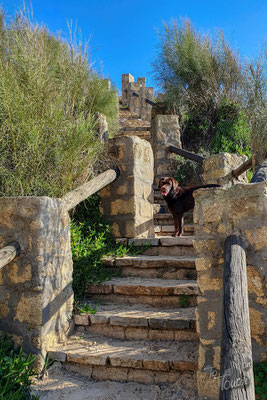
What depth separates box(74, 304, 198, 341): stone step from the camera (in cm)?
273

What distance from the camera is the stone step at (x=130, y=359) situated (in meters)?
2.42

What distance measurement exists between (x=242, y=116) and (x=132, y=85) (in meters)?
9.75

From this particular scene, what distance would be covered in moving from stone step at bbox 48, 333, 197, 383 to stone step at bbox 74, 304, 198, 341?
0.07 meters

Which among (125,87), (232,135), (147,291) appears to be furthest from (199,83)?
(125,87)

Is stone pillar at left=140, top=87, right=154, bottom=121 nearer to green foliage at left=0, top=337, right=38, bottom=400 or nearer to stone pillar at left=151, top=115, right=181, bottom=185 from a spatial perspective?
stone pillar at left=151, top=115, right=181, bottom=185

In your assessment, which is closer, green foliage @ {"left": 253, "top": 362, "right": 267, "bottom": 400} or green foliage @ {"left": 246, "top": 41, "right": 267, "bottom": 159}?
green foliage @ {"left": 253, "top": 362, "right": 267, "bottom": 400}

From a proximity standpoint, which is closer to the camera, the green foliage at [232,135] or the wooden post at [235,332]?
the wooden post at [235,332]

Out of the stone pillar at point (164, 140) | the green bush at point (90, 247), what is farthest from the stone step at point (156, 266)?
the stone pillar at point (164, 140)

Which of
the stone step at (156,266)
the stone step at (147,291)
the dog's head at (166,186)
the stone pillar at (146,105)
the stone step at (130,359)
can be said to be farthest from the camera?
the stone pillar at (146,105)

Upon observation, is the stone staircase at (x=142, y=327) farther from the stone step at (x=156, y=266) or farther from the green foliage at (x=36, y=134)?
the green foliage at (x=36, y=134)

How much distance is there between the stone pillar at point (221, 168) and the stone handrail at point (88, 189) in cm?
195

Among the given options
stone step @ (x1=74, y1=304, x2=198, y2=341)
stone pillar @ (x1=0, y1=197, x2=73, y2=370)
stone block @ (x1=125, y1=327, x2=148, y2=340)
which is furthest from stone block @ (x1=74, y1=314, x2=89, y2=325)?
stone block @ (x1=125, y1=327, x2=148, y2=340)

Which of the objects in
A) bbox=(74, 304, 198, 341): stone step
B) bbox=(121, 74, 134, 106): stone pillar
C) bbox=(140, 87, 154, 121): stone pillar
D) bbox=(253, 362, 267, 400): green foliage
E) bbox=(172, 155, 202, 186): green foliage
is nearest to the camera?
bbox=(253, 362, 267, 400): green foliage

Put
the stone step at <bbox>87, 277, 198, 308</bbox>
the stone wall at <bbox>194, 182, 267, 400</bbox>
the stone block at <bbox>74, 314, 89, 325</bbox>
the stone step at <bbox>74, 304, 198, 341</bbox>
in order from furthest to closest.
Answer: the stone step at <bbox>87, 277, 198, 308</bbox> → the stone block at <bbox>74, 314, 89, 325</bbox> → the stone step at <bbox>74, 304, 198, 341</bbox> → the stone wall at <bbox>194, 182, 267, 400</bbox>
